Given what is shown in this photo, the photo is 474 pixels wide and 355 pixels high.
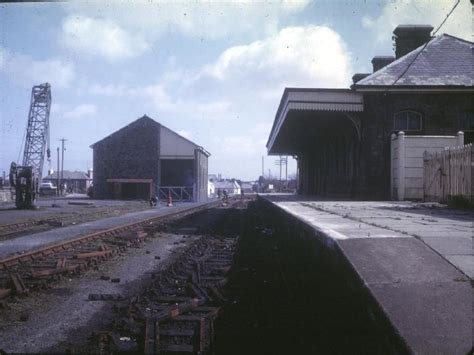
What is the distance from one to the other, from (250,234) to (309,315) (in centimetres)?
841

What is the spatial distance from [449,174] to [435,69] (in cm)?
751

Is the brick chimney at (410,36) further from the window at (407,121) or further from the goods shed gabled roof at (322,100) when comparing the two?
the goods shed gabled roof at (322,100)

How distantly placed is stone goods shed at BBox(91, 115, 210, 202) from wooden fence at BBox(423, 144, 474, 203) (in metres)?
32.4

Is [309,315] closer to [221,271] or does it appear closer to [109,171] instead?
[221,271]

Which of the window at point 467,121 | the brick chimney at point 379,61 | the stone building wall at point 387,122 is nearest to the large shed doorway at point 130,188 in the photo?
the brick chimney at point 379,61

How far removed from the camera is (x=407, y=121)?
51.8ft

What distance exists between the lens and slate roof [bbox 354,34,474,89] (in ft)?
50.2

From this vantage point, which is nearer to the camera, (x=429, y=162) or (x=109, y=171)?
(x=429, y=162)

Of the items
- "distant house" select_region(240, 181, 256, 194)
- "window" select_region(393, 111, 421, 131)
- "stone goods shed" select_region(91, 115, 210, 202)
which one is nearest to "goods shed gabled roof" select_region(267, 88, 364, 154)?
"window" select_region(393, 111, 421, 131)

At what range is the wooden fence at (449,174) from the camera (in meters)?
9.43

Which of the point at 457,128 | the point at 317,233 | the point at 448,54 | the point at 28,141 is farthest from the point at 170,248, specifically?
the point at 28,141

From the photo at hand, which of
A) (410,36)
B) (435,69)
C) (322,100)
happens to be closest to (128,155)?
(410,36)

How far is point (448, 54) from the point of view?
17531 mm

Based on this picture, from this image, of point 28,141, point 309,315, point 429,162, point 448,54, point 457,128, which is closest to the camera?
point 309,315
